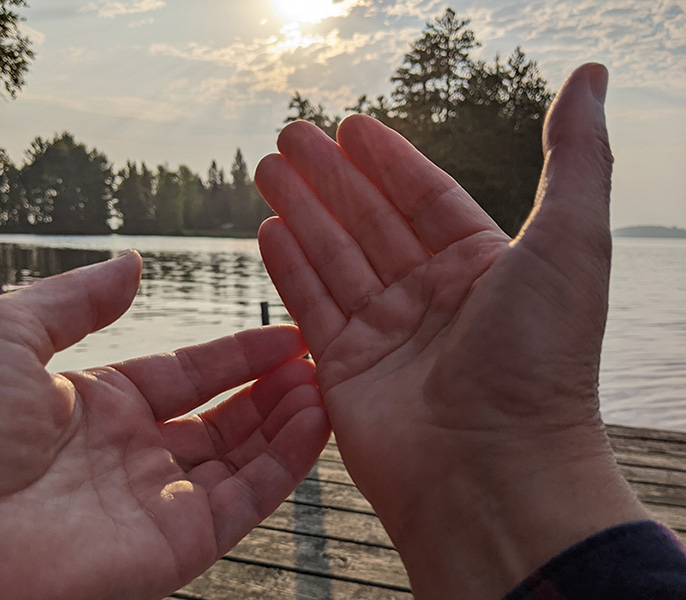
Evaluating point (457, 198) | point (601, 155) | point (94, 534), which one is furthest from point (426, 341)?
point (94, 534)

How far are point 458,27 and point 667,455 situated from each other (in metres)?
30.9

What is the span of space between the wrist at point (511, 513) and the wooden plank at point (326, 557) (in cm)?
142

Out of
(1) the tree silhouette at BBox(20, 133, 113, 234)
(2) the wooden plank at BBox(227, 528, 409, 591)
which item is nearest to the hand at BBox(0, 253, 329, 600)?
(2) the wooden plank at BBox(227, 528, 409, 591)

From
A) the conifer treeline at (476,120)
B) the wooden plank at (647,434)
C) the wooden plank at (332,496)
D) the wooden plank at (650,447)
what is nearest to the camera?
the wooden plank at (332,496)

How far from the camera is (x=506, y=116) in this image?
27516mm

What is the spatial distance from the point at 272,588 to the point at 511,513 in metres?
1.70

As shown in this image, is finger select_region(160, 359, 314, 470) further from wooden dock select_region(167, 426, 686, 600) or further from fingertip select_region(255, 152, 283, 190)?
wooden dock select_region(167, 426, 686, 600)

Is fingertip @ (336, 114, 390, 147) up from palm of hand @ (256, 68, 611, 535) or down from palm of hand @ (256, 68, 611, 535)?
up

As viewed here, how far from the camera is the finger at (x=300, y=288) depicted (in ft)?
5.42

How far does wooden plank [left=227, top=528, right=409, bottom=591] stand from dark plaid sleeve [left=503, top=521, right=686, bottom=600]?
5.36 ft

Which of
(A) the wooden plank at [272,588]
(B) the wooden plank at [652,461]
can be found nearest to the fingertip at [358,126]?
(A) the wooden plank at [272,588]

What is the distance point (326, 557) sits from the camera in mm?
2691

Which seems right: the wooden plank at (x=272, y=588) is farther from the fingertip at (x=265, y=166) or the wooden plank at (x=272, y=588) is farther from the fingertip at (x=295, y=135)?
the fingertip at (x=295, y=135)

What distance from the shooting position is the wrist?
3.61 ft
